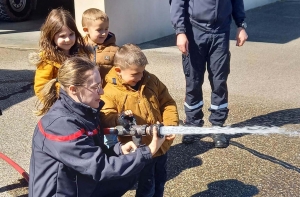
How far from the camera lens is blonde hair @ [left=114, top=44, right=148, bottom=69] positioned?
3.05 m

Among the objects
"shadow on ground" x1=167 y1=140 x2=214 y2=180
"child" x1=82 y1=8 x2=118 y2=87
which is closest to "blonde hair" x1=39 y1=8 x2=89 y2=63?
"child" x1=82 y1=8 x2=118 y2=87

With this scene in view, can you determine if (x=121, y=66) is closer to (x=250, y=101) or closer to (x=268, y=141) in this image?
(x=268, y=141)

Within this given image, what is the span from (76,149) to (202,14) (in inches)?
96.9

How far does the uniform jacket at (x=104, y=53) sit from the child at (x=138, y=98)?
0.22m

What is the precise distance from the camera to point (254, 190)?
3.88 meters

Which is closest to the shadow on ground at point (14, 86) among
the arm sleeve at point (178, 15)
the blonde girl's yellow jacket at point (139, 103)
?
the arm sleeve at point (178, 15)

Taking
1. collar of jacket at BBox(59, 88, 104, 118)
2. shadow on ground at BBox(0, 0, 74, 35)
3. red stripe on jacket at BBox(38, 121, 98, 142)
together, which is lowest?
shadow on ground at BBox(0, 0, 74, 35)

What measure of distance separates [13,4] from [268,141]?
9274 mm

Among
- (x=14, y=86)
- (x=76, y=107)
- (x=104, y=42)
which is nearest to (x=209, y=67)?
(x=104, y=42)

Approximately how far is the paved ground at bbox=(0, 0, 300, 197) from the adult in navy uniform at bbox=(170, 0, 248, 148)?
333mm

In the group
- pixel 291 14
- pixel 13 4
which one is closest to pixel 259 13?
pixel 291 14

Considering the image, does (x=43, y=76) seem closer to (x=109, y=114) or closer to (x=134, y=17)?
(x=109, y=114)

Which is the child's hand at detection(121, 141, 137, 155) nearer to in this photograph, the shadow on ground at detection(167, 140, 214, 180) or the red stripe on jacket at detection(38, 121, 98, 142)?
the red stripe on jacket at detection(38, 121, 98, 142)

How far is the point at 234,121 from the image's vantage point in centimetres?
543
